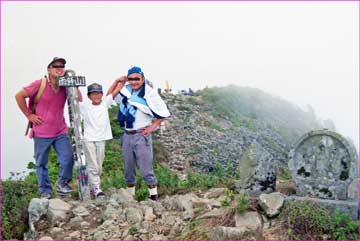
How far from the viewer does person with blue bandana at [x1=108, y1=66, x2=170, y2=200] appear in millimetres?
5582

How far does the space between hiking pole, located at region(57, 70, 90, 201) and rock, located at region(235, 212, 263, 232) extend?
7.27 ft

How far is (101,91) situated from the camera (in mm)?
5734

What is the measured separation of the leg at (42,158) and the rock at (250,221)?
2.76 meters

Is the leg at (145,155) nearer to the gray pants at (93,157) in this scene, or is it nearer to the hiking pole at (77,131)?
the gray pants at (93,157)

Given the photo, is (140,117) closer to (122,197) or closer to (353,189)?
(122,197)

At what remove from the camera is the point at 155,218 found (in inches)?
202

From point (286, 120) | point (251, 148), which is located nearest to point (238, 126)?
point (286, 120)

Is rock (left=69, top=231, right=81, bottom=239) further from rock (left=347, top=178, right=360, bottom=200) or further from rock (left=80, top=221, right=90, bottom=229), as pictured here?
rock (left=347, top=178, right=360, bottom=200)

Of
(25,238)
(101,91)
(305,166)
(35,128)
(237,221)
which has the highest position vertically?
(101,91)

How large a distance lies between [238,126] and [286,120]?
20.9 feet

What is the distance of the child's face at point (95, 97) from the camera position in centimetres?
571

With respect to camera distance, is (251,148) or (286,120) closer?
(251,148)

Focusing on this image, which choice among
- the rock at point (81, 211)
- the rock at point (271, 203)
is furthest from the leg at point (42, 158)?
the rock at point (271, 203)

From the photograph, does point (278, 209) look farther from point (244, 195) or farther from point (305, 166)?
point (305, 166)
